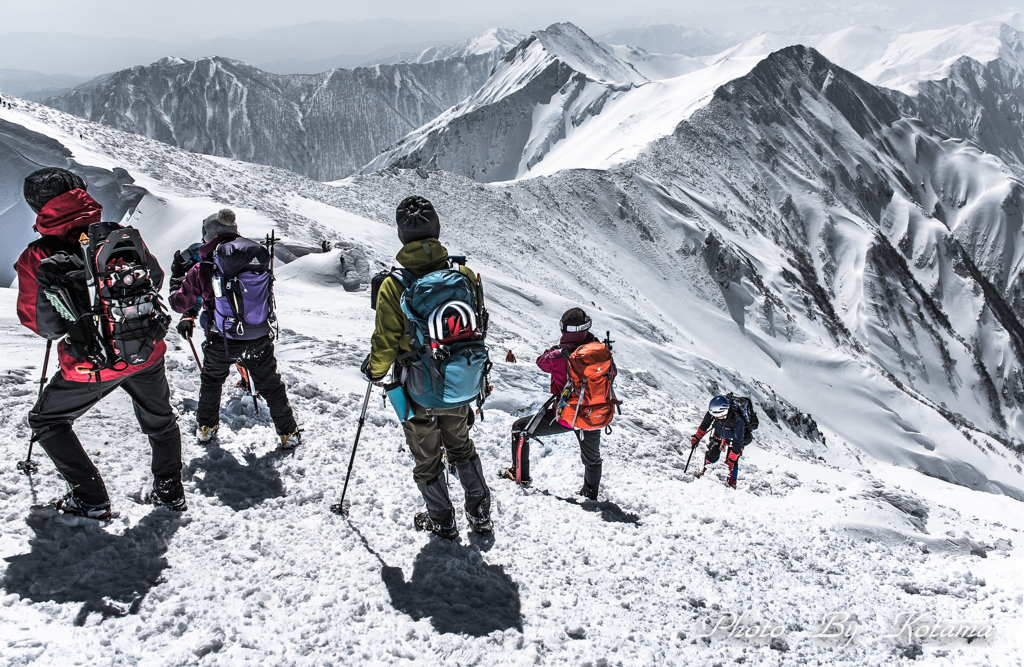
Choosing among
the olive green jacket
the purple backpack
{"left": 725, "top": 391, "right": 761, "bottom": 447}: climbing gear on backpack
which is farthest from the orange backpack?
the purple backpack

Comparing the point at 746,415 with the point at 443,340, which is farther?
the point at 746,415

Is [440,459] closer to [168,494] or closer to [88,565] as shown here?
[168,494]

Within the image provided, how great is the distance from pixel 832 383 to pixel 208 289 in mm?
43273

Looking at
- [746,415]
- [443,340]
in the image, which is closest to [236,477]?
[443,340]

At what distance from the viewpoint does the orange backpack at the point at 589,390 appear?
21.1 ft

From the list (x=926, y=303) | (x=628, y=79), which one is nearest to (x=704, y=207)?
(x=926, y=303)

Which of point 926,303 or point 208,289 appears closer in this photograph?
point 208,289

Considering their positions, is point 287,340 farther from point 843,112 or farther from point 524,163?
point 843,112

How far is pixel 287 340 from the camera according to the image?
10.2 metres

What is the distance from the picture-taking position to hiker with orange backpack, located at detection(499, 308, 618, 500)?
6465 millimetres

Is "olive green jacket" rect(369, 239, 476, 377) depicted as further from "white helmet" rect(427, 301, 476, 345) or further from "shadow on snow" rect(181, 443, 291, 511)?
"shadow on snow" rect(181, 443, 291, 511)

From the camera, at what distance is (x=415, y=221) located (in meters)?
4.65

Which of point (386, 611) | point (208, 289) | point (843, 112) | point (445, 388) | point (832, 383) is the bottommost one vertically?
point (832, 383)

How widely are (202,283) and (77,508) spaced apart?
2.24 m
